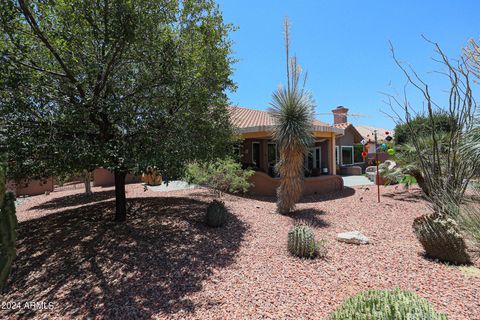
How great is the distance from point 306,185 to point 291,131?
207 inches

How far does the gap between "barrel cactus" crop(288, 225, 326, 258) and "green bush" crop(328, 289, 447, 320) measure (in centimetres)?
226

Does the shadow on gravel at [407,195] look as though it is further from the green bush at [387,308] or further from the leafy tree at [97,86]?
the green bush at [387,308]

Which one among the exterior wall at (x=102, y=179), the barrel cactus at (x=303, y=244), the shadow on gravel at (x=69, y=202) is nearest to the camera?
the barrel cactus at (x=303, y=244)

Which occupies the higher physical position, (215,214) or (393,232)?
(215,214)

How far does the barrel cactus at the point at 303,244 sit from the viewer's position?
16.4ft

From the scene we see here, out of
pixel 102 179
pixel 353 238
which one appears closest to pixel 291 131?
pixel 353 238

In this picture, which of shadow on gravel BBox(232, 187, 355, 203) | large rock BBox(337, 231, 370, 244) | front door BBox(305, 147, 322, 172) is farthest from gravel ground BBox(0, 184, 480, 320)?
front door BBox(305, 147, 322, 172)

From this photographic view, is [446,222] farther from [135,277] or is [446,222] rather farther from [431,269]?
[135,277]

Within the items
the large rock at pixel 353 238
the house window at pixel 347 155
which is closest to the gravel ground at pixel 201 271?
the large rock at pixel 353 238

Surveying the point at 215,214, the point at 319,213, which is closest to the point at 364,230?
the point at 319,213

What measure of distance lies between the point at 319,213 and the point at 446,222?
4.16 meters

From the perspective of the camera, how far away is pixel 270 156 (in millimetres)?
14992

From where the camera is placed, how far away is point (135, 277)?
4211 millimetres

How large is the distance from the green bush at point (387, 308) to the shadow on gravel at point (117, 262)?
6.75 feet
